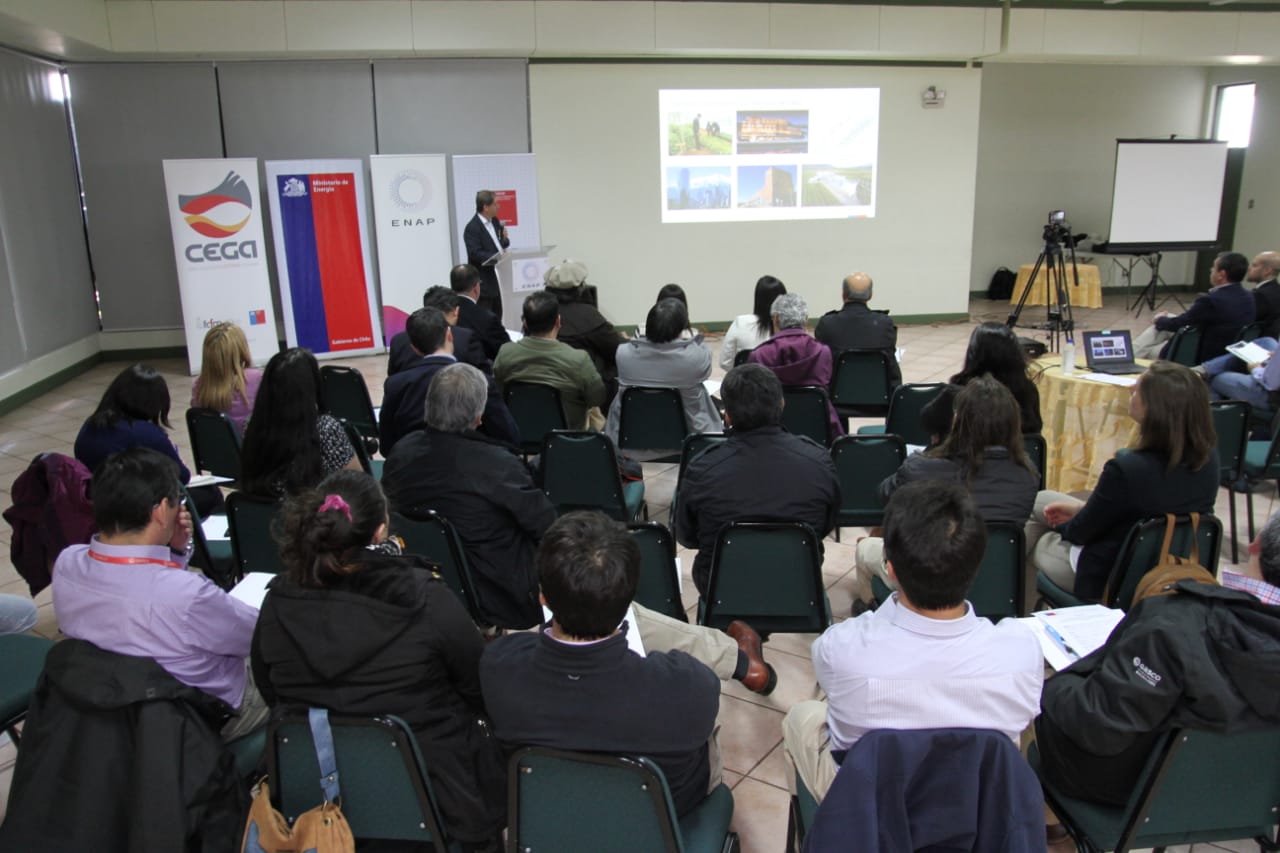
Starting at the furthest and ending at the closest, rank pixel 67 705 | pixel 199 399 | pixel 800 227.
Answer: pixel 800 227
pixel 199 399
pixel 67 705

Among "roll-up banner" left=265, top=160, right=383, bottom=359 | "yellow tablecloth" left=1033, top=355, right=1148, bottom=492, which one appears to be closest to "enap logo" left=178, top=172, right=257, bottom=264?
"roll-up banner" left=265, top=160, right=383, bottom=359

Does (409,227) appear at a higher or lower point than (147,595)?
higher

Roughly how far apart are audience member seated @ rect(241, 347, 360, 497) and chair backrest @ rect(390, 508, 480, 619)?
1.59 ft

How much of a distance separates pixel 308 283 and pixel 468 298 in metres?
3.74

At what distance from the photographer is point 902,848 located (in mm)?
1538

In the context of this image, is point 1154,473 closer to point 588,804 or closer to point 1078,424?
point 588,804

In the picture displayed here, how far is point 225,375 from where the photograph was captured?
13.1 ft

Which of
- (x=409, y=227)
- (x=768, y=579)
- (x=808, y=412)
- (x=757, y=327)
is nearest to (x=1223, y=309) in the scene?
(x=757, y=327)

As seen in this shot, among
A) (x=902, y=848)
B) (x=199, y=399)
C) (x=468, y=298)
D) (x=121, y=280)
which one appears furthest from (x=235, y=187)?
(x=902, y=848)

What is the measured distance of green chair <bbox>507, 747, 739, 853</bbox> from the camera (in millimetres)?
1565

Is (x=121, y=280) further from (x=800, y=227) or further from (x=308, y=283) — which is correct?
(x=800, y=227)

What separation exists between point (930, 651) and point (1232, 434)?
330cm

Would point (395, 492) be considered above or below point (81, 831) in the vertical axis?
above

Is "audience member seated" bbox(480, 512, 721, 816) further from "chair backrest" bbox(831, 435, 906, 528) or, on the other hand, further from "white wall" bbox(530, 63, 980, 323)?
"white wall" bbox(530, 63, 980, 323)
